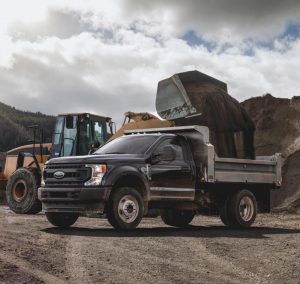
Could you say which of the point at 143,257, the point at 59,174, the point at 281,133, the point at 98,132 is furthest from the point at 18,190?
the point at 281,133

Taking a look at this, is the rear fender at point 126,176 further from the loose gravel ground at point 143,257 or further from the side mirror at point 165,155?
the loose gravel ground at point 143,257

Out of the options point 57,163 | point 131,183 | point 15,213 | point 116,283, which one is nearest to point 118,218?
point 131,183

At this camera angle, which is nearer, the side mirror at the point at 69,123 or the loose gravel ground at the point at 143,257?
the loose gravel ground at the point at 143,257

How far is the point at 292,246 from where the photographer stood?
34.4 feet

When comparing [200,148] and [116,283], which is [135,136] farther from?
[116,283]

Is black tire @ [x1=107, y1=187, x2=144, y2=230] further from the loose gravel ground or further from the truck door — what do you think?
the truck door

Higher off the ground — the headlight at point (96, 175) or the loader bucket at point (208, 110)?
the loader bucket at point (208, 110)

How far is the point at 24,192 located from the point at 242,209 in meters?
6.91

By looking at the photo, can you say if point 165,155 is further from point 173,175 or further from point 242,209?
point 242,209

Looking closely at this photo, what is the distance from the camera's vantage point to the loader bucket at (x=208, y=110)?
52.6ft

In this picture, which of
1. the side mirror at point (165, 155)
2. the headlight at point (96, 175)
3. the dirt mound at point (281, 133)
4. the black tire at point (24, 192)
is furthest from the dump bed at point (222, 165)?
the dirt mound at point (281, 133)

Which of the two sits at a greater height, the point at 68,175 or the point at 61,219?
the point at 68,175

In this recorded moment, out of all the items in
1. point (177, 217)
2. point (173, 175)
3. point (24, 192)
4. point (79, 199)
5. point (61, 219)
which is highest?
point (173, 175)

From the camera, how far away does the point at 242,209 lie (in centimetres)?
1473
